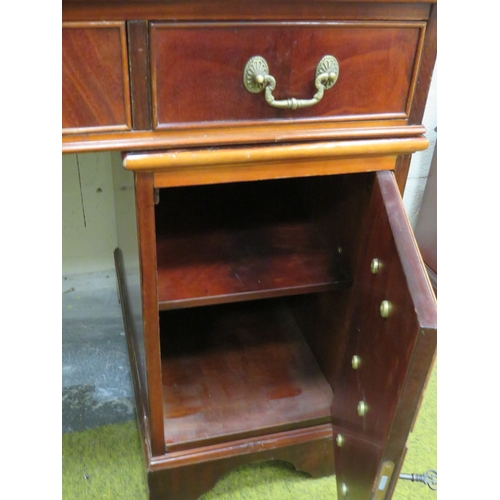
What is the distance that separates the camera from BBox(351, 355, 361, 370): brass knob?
0.68 metres

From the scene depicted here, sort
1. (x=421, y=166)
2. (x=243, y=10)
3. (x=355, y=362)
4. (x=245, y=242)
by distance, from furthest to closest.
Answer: (x=421, y=166)
(x=245, y=242)
(x=355, y=362)
(x=243, y=10)

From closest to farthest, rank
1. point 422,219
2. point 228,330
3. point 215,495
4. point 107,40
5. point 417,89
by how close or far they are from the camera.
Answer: point 107,40 < point 417,89 < point 215,495 < point 228,330 < point 422,219

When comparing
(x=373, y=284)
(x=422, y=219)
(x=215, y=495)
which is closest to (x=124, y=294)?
(x=215, y=495)

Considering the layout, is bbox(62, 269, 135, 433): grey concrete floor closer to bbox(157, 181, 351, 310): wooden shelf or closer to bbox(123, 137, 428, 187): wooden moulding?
bbox(157, 181, 351, 310): wooden shelf

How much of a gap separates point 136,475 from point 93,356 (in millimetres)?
297

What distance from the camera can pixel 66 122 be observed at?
0.50m

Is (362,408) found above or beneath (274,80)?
beneath

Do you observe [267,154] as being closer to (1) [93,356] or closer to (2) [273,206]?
(2) [273,206]

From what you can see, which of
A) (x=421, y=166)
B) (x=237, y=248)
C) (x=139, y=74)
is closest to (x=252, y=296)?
(x=237, y=248)

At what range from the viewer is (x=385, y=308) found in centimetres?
57

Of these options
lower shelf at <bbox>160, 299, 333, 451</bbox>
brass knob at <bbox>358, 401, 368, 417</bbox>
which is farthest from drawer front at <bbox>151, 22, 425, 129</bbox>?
lower shelf at <bbox>160, 299, 333, 451</bbox>

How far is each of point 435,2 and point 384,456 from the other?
0.49 metres

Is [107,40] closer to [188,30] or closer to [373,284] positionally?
[188,30]

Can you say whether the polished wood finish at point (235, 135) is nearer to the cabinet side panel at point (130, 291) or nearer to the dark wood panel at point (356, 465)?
the cabinet side panel at point (130, 291)
